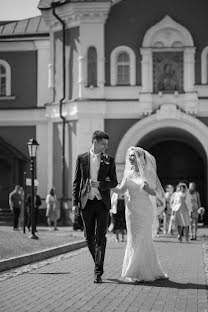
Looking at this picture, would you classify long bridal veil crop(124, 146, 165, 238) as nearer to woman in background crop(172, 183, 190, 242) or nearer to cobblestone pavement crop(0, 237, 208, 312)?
cobblestone pavement crop(0, 237, 208, 312)

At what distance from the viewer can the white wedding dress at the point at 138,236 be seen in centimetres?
1199

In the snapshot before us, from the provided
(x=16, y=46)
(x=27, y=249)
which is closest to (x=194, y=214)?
(x=27, y=249)

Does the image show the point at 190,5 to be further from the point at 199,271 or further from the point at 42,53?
the point at 199,271

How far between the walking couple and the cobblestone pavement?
34cm

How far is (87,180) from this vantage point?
12188mm

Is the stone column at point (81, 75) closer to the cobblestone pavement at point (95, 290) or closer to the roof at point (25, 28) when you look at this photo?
the roof at point (25, 28)

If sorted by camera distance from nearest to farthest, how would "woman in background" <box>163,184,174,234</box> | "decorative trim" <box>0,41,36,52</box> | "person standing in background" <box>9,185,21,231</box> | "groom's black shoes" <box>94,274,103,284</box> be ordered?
"groom's black shoes" <box>94,274,103,284</box>
"woman in background" <box>163,184,174,234</box>
"person standing in background" <box>9,185,21,231</box>
"decorative trim" <box>0,41,36,52</box>

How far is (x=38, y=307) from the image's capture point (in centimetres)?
921

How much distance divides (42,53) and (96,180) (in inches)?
1072

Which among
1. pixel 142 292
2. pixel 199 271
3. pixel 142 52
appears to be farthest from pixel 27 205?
pixel 142 292

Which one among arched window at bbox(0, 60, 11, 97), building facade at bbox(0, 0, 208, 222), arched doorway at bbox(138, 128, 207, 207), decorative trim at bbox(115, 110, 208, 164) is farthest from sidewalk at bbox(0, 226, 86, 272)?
arched doorway at bbox(138, 128, 207, 207)

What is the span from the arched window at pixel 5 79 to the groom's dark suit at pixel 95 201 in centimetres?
2711

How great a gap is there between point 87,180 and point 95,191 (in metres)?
0.21

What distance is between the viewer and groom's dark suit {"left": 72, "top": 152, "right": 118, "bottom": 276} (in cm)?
1205
